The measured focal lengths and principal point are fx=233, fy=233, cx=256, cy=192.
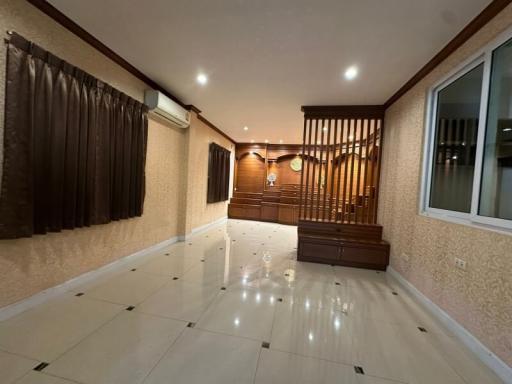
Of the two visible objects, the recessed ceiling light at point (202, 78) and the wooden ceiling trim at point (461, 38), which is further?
the recessed ceiling light at point (202, 78)

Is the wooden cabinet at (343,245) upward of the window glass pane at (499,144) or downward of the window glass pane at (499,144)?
downward

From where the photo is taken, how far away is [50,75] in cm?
226

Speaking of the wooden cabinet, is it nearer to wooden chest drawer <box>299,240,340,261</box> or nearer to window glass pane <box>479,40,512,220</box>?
wooden chest drawer <box>299,240,340,261</box>

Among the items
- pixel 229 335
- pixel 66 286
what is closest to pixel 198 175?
pixel 66 286

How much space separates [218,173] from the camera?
691cm

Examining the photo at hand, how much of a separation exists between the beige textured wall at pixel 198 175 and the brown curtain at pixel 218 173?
162 mm

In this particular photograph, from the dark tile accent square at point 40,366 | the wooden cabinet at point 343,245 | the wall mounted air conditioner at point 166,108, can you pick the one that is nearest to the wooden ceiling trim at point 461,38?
the wooden cabinet at point 343,245

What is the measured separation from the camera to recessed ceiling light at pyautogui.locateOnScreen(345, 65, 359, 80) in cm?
310

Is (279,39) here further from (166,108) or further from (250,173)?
(250,173)

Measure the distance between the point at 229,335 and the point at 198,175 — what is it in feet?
14.0

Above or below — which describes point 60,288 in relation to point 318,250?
below

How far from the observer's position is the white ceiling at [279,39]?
83.7 inches

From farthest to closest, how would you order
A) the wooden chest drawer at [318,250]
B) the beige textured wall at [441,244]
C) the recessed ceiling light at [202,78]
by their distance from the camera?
the wooden chest drawer at [318,250], the recessed ceiling light at [202,78], the beige textured wall at [441,244]

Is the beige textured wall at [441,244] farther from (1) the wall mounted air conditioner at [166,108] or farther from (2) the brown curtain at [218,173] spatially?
(2) the brown curtain at [218,173]
